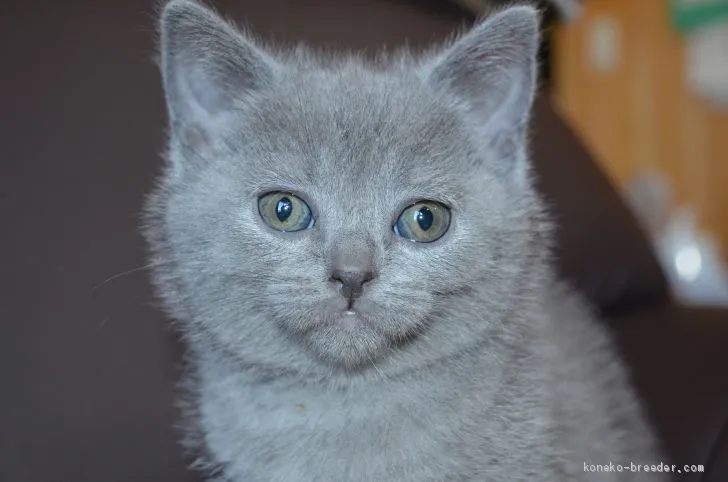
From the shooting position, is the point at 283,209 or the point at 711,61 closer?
the point at 283,209

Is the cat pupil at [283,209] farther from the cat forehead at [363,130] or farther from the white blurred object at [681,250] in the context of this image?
the white blurred object at [681,250]

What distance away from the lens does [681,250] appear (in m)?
2.30

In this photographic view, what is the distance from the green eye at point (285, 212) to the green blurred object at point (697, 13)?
8.21 ft

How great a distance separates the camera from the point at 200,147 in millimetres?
899

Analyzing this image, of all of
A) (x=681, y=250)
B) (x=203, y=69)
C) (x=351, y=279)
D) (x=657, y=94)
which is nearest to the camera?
(x=351, y=279)

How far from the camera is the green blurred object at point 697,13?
2.79m

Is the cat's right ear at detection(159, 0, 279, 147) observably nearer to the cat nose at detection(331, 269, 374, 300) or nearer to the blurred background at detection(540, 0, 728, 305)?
the cat nose at detection(331, 269, 374, 300)

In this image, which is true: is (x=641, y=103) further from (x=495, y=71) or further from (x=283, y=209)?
(x=283, y=209)

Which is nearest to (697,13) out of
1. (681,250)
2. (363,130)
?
(681,250)

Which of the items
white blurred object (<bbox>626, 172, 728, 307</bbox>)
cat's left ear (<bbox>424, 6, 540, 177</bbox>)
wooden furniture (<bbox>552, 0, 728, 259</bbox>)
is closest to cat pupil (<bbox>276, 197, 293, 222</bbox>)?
cat's left ear (<bbox>424, 6, 540, 177</bbox>)

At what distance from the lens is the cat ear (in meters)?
0.87

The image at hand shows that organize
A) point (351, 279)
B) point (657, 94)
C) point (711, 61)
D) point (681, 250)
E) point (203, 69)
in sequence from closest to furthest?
point (351, 279), point (203, 69), point (681, 250), point (711, 61), point (657, 94)

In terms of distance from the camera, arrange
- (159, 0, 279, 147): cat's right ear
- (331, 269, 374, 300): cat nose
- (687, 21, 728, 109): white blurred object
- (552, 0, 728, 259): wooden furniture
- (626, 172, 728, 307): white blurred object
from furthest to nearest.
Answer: (552, 0, 728, 259): wooden furniture
(687, 21, 728, 109): white blurred object
(626, 172, 728, 307): white blurred object
(159, 0, 279, 147): cat's right ear
(331, 269, 374, 300): cat nose

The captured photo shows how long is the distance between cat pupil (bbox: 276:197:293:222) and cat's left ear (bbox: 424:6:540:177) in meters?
0.24
